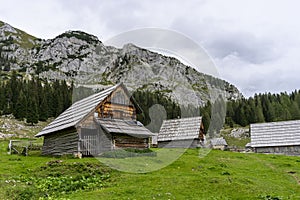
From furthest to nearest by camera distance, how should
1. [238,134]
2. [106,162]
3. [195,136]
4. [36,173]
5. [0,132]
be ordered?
[238,134]
[0,132]
[195,136]
[106,162]
[36,173]

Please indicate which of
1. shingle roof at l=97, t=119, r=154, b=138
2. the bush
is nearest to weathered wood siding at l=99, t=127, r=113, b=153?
shingle roof at l=97, t=119, r=154, b=138

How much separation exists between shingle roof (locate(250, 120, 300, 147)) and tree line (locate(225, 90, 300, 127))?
2674 inches

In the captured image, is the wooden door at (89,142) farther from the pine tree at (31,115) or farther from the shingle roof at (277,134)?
the pine tree at (31,115)

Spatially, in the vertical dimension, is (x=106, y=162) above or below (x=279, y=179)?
above

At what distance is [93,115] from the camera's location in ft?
112

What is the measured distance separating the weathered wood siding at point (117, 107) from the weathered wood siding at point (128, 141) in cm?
316

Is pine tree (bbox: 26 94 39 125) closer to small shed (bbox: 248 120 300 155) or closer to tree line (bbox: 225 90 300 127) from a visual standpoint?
small shed (bbox: 248 120 300 155)

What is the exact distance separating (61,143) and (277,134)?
39.7 meters

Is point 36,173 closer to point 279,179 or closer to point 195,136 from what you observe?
point 279,179

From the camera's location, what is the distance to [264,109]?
132500mm

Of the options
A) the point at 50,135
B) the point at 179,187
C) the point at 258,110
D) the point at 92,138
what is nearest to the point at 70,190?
the point at 179,187

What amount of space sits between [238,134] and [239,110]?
20.2m

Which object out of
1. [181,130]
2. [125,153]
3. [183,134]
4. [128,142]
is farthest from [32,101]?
[125,153]

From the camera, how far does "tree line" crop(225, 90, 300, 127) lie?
414 feet
